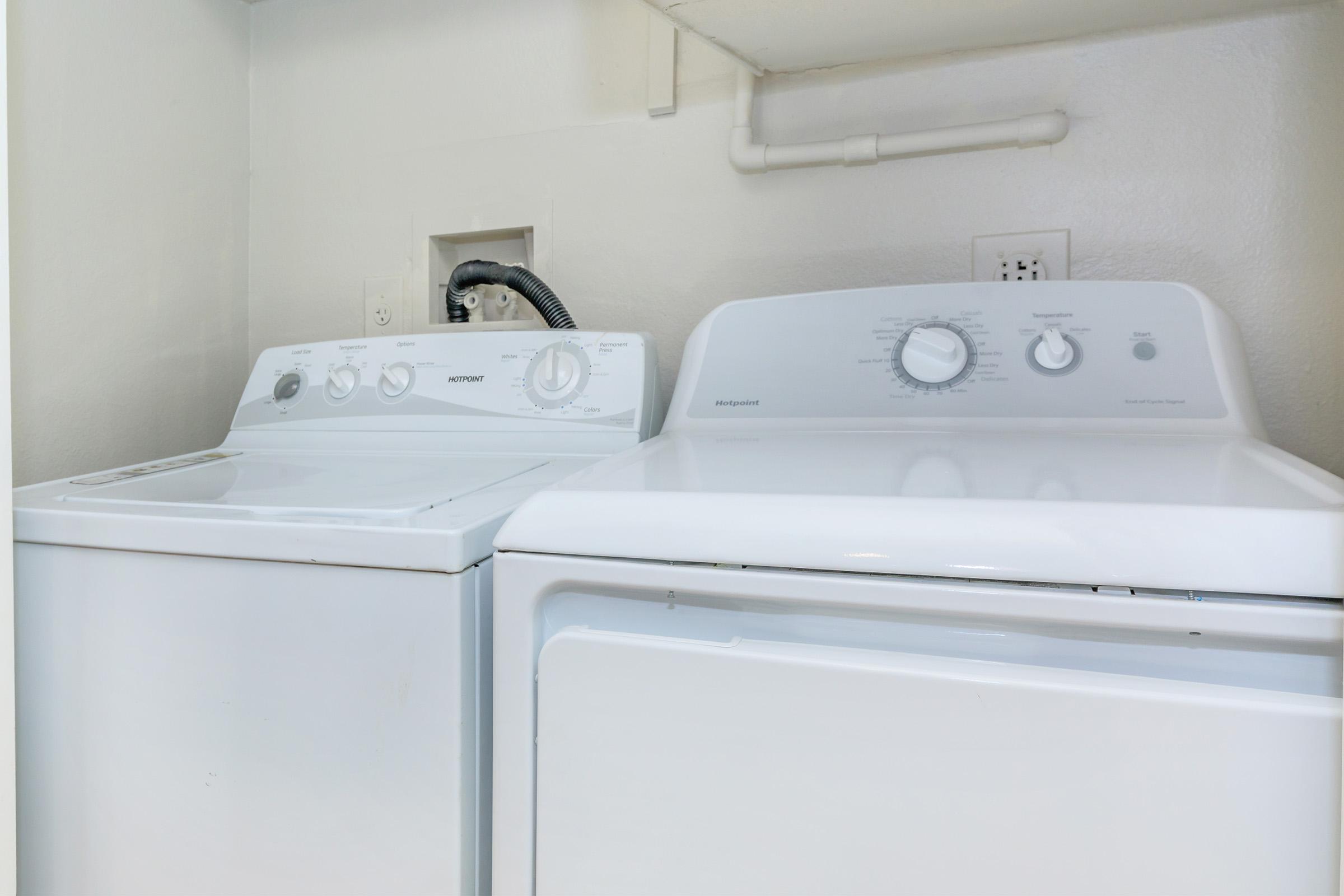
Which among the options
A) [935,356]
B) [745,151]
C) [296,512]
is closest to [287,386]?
[296,512]

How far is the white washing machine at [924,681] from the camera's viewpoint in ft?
1.47

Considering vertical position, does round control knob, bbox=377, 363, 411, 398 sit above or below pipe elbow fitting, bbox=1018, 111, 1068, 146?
below

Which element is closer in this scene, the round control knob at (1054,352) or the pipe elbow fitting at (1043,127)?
the round control knob at (1054,352)

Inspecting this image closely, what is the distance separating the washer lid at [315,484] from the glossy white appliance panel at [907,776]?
24 centimetres

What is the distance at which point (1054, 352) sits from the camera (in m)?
0.93

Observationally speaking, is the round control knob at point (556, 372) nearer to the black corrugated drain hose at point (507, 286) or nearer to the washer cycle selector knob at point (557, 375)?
the washer cycle selector knob at point (557, 375)

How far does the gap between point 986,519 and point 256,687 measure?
1.83 ft

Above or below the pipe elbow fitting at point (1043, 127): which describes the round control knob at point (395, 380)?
below

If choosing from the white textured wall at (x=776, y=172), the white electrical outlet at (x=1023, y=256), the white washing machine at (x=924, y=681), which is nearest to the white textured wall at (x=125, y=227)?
the white textured wall at (x=776, y=172)

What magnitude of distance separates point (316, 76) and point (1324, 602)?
69.9 inches

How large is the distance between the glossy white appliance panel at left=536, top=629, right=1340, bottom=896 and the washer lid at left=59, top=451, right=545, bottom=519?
0.24 meters

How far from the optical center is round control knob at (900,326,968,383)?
97 centimetres

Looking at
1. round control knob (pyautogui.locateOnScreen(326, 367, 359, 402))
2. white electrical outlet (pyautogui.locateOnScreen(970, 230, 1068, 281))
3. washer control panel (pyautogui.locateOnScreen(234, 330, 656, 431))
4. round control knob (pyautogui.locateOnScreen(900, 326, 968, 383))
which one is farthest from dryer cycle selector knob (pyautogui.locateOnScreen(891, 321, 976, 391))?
round control knob (pyautogui.locateOnScreen(326, 367, 359, 402))

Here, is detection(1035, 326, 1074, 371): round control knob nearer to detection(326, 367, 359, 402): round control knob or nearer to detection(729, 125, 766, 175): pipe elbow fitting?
detection(729, 125, 766, 175): pipe elbow fitting
